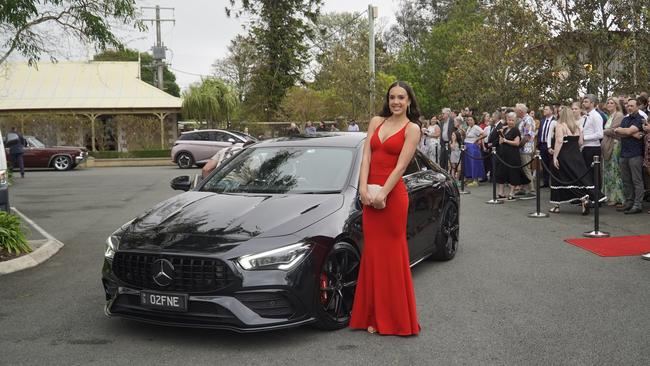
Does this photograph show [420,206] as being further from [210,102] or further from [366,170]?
[210,102]

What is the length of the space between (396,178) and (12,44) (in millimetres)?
10251

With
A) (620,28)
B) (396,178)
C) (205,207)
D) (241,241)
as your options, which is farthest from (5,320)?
(620,28)

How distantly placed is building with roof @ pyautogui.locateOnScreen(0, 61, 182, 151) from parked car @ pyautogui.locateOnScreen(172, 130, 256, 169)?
27.2ft

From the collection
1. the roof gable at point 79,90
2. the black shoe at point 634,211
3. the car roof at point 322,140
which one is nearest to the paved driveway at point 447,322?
the car roof at point 322,140

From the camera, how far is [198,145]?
28.5 metres

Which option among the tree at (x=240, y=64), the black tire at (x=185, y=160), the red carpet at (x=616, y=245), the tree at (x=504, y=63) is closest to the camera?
the red carpet at (x=616, y=245)

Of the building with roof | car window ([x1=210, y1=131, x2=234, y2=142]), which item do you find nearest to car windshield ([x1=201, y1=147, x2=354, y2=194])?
car window ([x1=210, y1=131, x2=234, y2=142])

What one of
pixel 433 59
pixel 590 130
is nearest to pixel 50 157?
pixel 590 130

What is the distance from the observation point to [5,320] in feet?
19.4

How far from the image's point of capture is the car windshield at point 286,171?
6043mm

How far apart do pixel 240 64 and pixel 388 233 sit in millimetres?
56186

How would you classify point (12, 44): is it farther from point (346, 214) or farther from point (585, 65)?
point (585, 65)

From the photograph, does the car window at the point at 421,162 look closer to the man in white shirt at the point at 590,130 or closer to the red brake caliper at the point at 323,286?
the red brake caliper at the point at 323,286

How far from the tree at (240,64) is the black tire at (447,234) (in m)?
39.6
